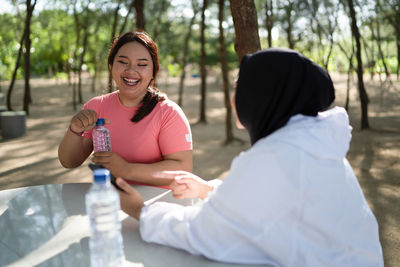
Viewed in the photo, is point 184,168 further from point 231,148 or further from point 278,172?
point 231,148

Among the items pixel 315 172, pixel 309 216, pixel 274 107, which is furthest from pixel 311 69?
pixel 309 216

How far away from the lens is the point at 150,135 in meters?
2.30

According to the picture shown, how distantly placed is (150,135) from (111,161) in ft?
1.30

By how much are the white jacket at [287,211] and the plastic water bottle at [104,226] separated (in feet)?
0.49

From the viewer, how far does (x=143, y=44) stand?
240 centimetres

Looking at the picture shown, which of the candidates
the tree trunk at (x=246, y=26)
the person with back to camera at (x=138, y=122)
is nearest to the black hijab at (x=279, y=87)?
the person with back to camera at (x=138, y=122)

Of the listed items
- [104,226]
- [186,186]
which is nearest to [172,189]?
[186,186]

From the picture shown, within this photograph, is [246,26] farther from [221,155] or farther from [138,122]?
[221,155]

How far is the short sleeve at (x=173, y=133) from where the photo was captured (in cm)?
228

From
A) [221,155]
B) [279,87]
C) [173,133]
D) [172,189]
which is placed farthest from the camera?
[221,155]

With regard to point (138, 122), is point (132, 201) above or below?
below

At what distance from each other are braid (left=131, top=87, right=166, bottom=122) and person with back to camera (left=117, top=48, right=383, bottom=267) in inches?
38.9

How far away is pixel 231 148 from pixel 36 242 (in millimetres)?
6738

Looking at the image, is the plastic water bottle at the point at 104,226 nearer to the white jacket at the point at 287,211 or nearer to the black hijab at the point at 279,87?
the white jacket at the point at 287,211
